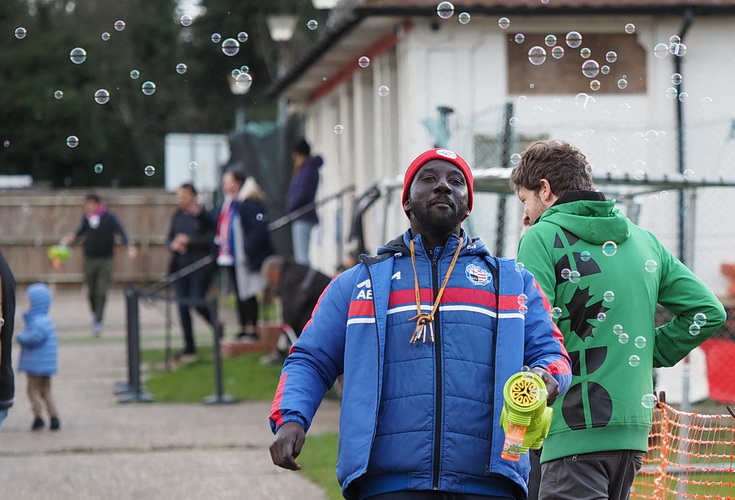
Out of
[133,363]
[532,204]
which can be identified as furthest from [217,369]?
[532,204]

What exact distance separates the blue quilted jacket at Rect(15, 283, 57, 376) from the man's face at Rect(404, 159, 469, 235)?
727cm

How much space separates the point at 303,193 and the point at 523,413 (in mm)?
11247

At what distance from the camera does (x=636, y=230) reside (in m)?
4.07

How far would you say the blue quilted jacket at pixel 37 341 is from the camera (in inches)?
395

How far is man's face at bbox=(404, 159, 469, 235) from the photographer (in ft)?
10.9

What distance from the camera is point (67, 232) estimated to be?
3127 centimetres

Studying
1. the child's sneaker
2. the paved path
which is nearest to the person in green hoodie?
the paved path

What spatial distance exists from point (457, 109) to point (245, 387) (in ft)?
11.6

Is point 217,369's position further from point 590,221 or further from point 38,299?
point 590,221

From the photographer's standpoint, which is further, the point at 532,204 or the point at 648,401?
the point at 532,204

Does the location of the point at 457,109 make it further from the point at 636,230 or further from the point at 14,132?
the point at 14,132

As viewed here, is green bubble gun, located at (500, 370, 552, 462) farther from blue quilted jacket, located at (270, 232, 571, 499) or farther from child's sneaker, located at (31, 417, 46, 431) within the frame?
child's sneaker, located at (31, 417, 46, 431)

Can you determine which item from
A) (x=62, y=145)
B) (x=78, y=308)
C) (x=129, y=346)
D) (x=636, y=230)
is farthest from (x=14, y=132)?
(x=636, y=230)

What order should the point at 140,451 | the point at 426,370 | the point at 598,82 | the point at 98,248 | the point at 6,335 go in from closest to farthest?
the point at 426,370 < the point at 6,335 < the point at 140,451 < the point at 598,82 < the point at 98,248
